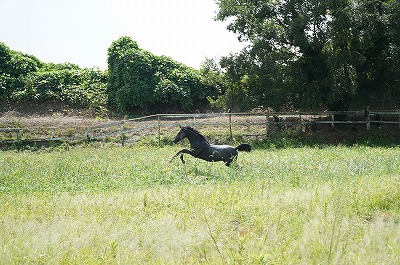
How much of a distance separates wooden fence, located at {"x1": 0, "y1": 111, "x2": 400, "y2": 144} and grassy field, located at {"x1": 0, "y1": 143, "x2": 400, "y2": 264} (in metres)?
11.8

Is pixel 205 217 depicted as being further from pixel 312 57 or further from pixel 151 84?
pixel 151 84

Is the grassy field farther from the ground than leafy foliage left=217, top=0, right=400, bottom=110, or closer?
closer

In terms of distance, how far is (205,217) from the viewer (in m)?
5.65

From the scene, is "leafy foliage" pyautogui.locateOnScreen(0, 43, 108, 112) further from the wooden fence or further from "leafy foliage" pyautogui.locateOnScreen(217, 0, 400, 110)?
"leafy foliage" pyautogui.locateOnScreen(217, 0, 400, 110)

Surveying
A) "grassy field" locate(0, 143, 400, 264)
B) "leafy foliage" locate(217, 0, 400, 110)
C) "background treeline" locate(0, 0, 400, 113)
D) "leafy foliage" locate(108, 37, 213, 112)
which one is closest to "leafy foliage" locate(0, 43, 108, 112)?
"leafy foliage" locate(108, 37, 213, 112)

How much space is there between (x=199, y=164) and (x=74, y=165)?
384 centimetres

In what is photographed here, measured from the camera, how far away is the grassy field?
4.90 m

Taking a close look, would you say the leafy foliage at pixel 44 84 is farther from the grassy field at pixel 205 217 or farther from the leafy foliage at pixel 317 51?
the grassy field at pixel 205 217

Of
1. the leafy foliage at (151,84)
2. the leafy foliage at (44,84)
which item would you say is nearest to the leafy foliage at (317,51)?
the leafy foliage at (151,84)

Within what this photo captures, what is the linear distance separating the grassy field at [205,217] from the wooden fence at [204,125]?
11759 millimetres

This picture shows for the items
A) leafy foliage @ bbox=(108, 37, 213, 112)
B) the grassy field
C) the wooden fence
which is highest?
leafy foliage @ bbox=(108, 37, 213, 112)

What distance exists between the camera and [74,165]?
42.3 feet

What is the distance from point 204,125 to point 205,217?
18600 mm

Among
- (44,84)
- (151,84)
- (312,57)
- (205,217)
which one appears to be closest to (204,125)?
(312,57)
